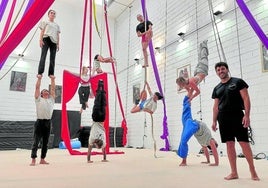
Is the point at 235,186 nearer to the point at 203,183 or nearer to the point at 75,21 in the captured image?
the point at 203,183

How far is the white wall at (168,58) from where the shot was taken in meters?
6.18

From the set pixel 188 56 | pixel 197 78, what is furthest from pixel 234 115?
pixel 188 56

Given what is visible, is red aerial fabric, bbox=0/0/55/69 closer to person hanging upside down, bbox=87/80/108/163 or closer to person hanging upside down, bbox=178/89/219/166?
person hanging upside down, bbox=87/80/108/163

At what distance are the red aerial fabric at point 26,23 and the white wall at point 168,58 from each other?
472 cm

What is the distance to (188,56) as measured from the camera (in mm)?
8242

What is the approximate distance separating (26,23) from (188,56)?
21.8ft

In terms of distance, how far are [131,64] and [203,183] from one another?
371 inches

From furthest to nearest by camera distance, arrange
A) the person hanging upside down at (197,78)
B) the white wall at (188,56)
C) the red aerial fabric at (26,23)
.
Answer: the white wall at (188,56)
the person hanging upside down at (197,78)
the red aerial fabric at (26,23)

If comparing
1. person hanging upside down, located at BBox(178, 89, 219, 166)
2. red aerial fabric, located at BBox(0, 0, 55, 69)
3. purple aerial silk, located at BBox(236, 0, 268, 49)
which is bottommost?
person hanging upside down, located at BBox(178, 89, 219, 166)

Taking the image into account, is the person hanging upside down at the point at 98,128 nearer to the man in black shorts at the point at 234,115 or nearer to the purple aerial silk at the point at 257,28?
the man in black shorts at the point at 234,115

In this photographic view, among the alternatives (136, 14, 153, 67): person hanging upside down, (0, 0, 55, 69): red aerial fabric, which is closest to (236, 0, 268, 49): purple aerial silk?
(136, 14, 153, 67): person hanging upside down

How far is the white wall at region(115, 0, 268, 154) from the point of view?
6082 millimetres

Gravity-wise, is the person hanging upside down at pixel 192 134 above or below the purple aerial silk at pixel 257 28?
below

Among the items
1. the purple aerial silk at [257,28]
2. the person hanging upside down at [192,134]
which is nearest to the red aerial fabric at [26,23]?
the purple aerial silk at [257,28]
